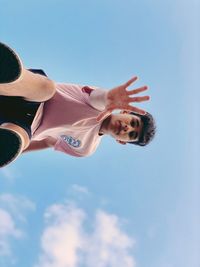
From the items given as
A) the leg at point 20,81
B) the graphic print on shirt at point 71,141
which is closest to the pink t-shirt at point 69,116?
the graphic print on shirt at point 71,141

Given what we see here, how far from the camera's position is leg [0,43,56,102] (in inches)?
71.3

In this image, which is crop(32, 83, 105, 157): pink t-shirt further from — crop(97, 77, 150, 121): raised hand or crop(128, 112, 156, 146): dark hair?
crop(128, 112, 156, 146): dark hair

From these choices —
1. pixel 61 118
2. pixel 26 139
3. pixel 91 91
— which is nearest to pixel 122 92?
pixel 91 91

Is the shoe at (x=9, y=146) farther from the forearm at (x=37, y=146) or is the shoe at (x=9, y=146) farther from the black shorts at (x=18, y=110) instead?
the forearm at (x=37, y=146)

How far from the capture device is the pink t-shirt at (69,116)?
214 centimetres

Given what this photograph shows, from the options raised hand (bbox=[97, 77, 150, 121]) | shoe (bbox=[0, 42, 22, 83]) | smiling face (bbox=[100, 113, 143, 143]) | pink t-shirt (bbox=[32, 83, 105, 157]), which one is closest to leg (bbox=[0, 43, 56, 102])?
shoe (bbox=[0, 42, 22, 83])

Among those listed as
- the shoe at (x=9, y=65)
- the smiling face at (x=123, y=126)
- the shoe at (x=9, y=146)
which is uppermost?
the smiling face at (x=123, y=126)

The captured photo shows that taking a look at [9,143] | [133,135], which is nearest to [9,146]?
[9,143]

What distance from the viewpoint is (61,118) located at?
2156 millimetres

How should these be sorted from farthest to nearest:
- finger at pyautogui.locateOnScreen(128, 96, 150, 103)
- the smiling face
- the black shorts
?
the smiling face, the black shorts, finger at pyautogui.locateOnScreen(128, 96, 150, 103)

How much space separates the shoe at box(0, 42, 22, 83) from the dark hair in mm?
786

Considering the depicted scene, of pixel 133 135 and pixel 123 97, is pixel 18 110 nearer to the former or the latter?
pixel 123 97

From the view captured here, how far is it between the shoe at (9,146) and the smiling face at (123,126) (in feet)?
1.69

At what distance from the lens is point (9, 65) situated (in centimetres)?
182
